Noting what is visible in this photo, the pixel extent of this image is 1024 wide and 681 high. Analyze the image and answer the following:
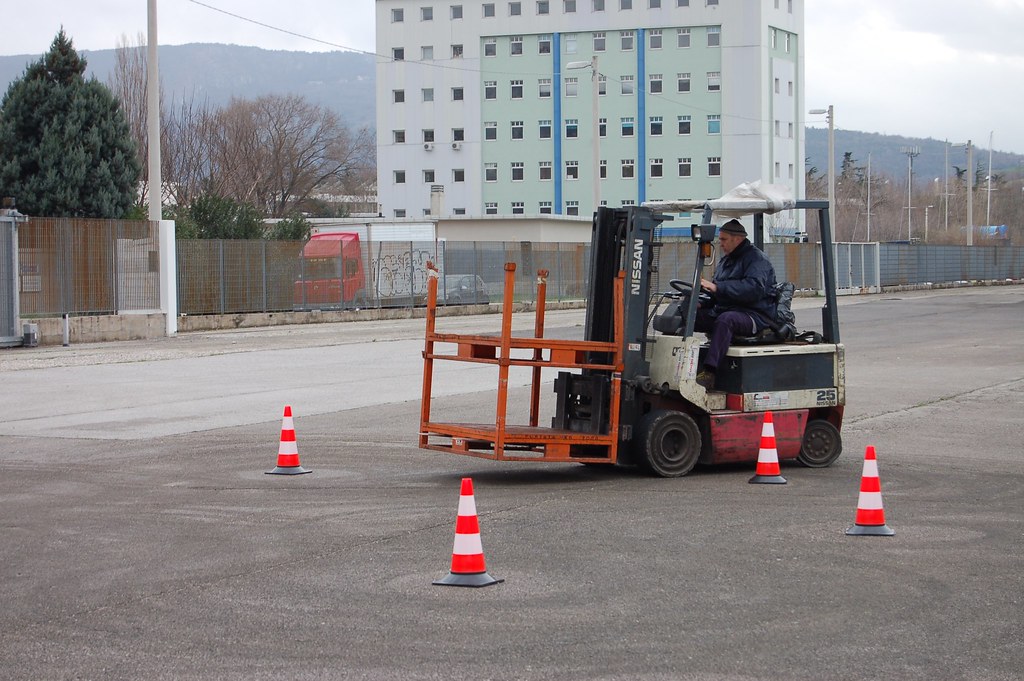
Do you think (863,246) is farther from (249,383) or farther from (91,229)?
(249,383)

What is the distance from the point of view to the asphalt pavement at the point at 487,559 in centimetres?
583

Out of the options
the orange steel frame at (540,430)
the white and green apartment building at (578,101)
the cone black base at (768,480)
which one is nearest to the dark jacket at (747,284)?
the orange steel frame at (540,430)

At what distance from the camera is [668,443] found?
10758mm

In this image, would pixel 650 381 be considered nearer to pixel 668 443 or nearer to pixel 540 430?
pixel 668 443

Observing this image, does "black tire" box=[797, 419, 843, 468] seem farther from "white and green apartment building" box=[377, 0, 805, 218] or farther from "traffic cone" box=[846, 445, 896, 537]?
"white and green apartment building" box=[377, 0, 805, 218]

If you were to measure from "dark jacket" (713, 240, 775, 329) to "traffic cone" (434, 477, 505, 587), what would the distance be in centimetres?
448

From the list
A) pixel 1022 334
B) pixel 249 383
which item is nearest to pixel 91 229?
pixel 249 383

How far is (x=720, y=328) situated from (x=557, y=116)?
290 ft

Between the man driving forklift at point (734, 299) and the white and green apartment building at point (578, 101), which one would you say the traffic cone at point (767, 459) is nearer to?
the man driving forklift at point (734, 299)

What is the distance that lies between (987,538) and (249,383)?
526 inches

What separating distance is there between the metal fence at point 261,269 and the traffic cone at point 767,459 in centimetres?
939

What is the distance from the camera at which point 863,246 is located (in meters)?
62.2

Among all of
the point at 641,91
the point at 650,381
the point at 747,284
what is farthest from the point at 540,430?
the point at 641,91

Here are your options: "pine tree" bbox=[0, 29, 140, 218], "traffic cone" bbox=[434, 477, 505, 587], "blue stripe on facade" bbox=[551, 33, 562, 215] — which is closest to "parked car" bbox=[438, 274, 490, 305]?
"pine tree" bbox=[0, 29, 140, 218]
